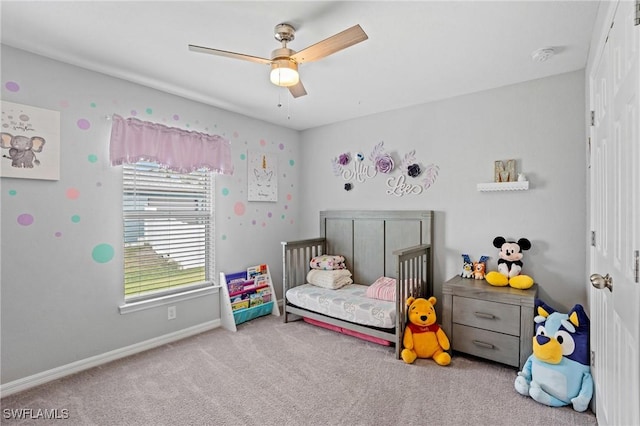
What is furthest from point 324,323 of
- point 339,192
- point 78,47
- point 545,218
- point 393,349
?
point 78,47

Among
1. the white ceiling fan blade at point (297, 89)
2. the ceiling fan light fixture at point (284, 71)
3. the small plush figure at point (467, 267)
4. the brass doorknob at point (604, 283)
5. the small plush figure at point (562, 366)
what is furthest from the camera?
the small plush figure at point (467, 267)

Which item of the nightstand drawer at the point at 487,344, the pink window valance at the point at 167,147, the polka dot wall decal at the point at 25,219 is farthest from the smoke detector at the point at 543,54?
the polka dot wall decal at the point at 25,219

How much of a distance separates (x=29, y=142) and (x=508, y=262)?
12.3 ft

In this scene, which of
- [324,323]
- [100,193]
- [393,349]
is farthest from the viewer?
[324,323]

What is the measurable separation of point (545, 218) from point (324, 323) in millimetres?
2219

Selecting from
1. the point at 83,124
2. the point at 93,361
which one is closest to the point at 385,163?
the point at 83,124

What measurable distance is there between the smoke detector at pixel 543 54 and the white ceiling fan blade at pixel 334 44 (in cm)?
140

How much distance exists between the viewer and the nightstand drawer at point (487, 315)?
2.39m

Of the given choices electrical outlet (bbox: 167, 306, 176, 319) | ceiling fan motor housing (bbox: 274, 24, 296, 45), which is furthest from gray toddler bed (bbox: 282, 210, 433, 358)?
ceiling fan motor housing (bbox: 274, 24, 296, 45)

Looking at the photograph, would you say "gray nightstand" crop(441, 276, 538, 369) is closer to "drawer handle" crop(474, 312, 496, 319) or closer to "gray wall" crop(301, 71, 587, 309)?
"drawer handle" crop(474, 312, 496, 319)

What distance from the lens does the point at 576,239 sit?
2537 millimetres

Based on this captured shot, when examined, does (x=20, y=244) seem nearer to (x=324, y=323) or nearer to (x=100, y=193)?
(x=100, y=193)

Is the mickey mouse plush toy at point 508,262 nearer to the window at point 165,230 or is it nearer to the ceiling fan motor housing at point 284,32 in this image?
the ceiling fan motor housing at point 284,32

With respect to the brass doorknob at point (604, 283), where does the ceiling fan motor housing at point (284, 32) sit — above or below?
above
